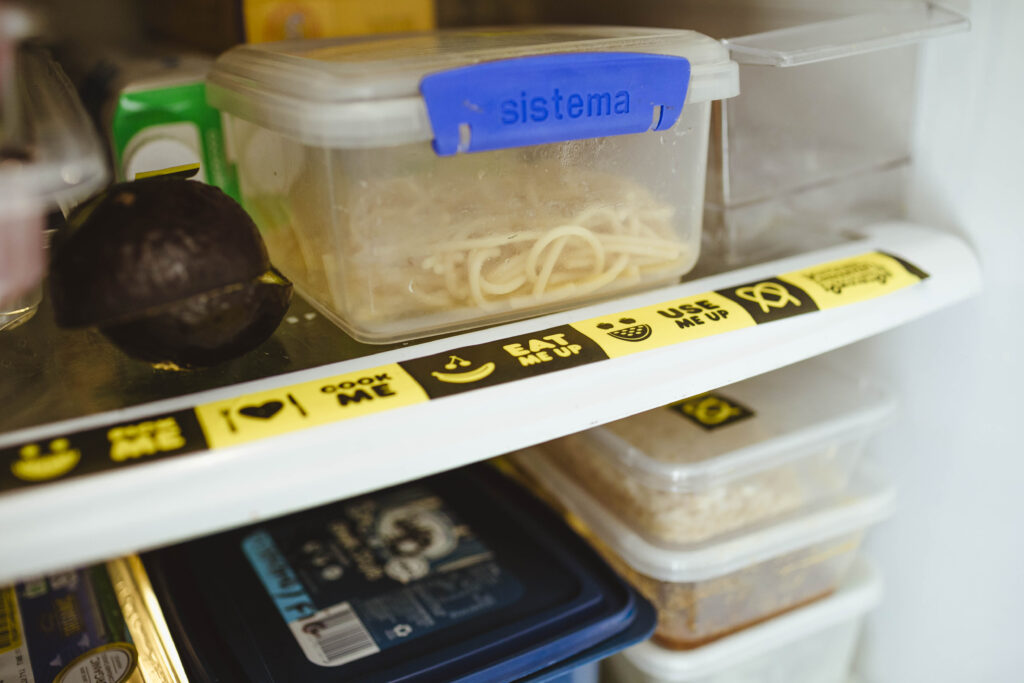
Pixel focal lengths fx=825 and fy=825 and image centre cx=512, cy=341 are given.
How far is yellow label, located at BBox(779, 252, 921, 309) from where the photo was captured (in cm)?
60

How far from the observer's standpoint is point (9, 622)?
0.65 meters

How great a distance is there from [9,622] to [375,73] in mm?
516

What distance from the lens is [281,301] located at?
509 millimetres

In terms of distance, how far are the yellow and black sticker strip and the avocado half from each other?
5 cm

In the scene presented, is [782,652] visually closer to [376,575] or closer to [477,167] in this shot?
[376,575]

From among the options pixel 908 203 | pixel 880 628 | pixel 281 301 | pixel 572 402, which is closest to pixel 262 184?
pixel 281 301

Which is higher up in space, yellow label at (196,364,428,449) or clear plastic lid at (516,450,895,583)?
yellow label at (196,364,428,449)

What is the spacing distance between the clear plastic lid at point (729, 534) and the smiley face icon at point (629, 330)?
0.24 m

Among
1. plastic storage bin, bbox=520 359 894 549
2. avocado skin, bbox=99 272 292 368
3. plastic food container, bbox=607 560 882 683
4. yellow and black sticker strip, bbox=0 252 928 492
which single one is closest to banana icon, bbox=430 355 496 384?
yellow and black sticker strip, bbox=0 252 928 492

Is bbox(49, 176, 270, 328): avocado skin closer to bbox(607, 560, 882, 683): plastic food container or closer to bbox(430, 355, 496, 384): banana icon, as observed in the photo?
bbox(430, 355, 496, 384): banana icon

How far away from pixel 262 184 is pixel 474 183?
19 centimetres

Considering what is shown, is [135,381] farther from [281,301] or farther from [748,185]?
[748,185]

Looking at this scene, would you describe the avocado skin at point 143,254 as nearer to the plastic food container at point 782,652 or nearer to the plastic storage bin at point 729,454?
the plastic storage bin at point 729,454

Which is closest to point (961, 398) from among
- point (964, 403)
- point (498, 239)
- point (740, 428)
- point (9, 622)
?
point (964, 403)
